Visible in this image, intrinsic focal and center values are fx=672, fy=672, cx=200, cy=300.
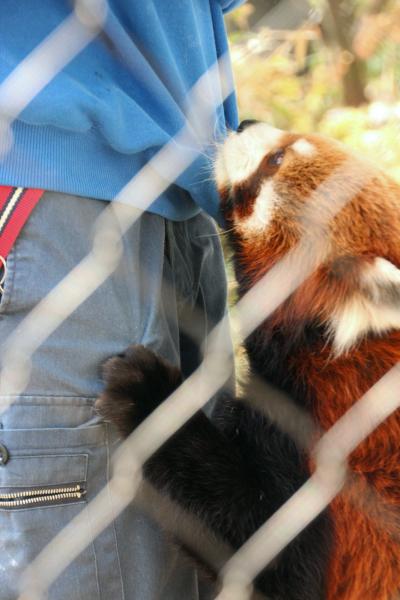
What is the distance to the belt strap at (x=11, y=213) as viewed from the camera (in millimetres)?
1054

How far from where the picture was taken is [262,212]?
1.61 m

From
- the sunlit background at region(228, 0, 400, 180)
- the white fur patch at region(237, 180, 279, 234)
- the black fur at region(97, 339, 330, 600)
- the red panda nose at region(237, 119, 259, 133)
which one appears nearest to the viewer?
the black fur at region(97, 339, 330, 600)

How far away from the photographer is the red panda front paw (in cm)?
119

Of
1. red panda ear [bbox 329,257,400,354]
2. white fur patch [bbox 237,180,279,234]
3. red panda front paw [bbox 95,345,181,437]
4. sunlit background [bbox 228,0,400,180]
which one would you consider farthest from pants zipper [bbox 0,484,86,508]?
sunlit background [bbox 228,0,400,180]

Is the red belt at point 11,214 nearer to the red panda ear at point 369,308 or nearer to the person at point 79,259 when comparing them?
the person at point 79,259

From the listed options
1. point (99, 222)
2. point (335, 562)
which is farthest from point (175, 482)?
point (99, 222)

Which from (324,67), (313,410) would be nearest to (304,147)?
(313,410)

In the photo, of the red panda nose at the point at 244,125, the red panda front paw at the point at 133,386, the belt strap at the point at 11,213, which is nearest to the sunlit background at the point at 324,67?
the red panda nose at the point at 244,125

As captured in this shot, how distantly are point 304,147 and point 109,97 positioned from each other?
713mm

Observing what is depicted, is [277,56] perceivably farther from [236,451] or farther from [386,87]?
[236,451]

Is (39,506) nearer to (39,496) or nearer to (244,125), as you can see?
(39,496)

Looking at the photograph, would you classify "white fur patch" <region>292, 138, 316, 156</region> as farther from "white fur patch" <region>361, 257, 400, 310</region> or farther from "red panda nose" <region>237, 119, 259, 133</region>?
"white fur patch" <region>361, 257, 400, 310</region>

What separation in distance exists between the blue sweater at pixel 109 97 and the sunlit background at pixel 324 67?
5.47 ft

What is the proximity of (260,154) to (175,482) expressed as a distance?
0.84 meters
